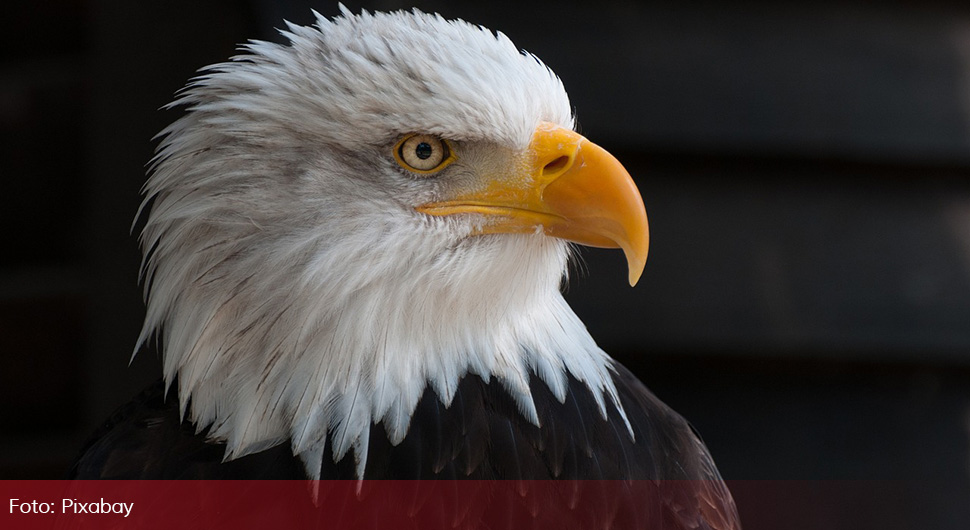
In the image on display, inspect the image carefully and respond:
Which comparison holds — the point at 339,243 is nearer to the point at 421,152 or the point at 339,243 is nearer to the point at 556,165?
the point at 421,152

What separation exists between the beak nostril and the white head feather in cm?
4

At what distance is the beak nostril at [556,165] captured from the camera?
1.10 m

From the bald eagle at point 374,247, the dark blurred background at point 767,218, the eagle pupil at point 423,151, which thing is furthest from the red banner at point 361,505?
the dark blurred background at point 767,218

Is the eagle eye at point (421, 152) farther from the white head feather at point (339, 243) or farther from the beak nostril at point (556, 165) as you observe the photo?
the beak nostril at point (556, 165)

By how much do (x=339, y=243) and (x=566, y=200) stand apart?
0.95 feet

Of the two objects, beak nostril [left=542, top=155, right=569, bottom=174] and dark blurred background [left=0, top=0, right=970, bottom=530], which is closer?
beak nostril [left=542, top=155, right=569, bottom=174]

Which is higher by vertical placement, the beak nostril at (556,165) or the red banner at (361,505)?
the beak nostril at (556,165)

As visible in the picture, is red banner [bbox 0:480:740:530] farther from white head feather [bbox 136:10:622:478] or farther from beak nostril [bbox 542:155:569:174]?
beak nostril [bbox 542:155:569:174]

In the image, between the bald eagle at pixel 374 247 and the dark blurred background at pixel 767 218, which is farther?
the dark blurred background at pixel 767 218

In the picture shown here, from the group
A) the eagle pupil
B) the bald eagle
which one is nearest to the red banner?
the bald eagle

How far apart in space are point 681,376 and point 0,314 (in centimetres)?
173

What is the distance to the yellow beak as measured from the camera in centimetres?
107

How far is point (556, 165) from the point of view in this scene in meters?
1.11

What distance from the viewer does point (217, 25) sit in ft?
6.03
